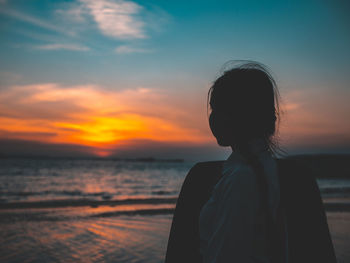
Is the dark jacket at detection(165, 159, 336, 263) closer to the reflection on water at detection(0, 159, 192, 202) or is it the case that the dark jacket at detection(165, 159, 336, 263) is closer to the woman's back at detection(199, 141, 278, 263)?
the woman's back at detection(199, 141, 278, 263)

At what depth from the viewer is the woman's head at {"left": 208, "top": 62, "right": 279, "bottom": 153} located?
976 mm

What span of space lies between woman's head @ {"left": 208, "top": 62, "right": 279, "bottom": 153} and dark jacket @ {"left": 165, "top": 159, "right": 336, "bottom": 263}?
0.19 m

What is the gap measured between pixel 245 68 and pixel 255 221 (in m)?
0.61

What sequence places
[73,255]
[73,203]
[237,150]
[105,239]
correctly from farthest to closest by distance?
[73,203] < [105,239] < [73,255] < [237,150]

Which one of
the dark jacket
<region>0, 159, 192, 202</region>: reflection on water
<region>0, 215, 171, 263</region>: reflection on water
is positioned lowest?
<region>0, 159, 192, 202</region>: reflection on water

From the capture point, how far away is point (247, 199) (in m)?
0.79

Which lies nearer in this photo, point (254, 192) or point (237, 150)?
point (254, 192)

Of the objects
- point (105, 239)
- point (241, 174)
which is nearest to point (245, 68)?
point (241, 174)

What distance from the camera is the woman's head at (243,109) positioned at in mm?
976

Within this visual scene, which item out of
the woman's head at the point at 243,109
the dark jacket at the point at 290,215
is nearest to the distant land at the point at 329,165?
the dark jacket at the point at 290,215

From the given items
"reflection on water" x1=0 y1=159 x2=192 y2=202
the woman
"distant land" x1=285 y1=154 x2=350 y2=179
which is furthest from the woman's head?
"distant land" x1=285 y1=154 x2=350 y2=179

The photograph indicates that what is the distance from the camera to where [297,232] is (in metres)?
1.01

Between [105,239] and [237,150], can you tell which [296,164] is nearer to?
[237,150]

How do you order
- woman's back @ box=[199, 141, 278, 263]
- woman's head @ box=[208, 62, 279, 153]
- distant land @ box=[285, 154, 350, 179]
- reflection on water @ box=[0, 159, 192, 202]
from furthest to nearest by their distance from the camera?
distant land @ box=[285, 154, 350, 179] < reflection on water @ box=[0, 159, 192, 202] < woman's head @ box=[208, 62, 279, 153] < woman's back @ box=[199, 141, 278, 263]
